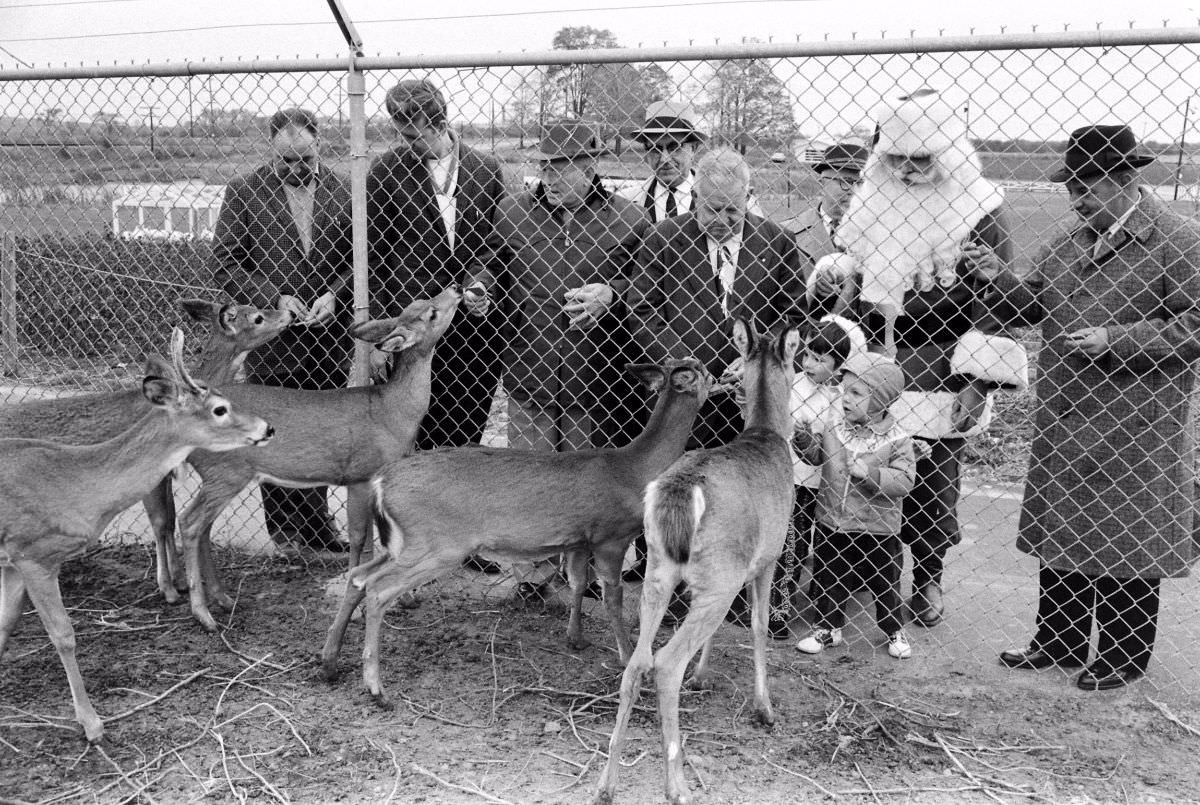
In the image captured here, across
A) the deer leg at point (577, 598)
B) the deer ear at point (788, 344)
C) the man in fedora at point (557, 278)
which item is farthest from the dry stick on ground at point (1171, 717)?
the man in fedora at point (557, 278)

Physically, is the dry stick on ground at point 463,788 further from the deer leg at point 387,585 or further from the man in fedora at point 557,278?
the man in fedora at point 557,278

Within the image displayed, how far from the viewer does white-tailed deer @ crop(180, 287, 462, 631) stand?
5.43 m

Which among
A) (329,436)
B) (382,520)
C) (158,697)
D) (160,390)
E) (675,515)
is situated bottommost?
(158,697)

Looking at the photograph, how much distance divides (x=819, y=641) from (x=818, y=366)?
1286mm

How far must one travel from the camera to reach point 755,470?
4527 mm

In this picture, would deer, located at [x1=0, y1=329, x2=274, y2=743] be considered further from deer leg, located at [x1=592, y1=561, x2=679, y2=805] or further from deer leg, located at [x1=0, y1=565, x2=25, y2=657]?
deer leg, located at [x1=592, y1=561, x2=679, y2=805]

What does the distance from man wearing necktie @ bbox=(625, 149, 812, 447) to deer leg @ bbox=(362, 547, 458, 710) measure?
1.48 meters

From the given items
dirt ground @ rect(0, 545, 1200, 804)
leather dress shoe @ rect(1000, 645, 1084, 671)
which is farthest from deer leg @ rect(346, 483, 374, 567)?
leather dress shoe @ rect(1000, 645, 1084, 671)

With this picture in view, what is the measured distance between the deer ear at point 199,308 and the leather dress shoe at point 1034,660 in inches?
164

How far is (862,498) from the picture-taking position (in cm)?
525

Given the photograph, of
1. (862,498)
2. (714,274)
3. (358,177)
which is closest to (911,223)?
(714,274)

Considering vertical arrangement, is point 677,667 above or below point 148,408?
below

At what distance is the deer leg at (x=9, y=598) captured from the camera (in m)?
4.63

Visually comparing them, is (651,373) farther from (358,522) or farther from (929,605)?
(929,605)
